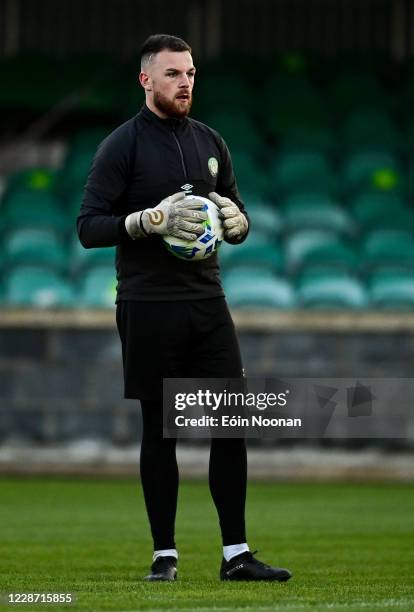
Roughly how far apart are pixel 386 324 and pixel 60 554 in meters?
5.24

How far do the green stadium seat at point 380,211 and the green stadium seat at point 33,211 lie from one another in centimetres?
244

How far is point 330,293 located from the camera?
1126 centimetres

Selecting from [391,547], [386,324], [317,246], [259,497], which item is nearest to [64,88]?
[317,246]

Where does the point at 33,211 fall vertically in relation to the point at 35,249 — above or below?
Result: above

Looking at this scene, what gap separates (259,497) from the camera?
947 centimetres

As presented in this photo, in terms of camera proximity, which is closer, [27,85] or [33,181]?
[33,181]

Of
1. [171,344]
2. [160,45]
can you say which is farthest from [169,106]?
[171,344]

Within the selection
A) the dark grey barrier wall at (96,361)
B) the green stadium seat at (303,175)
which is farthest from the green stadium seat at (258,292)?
the green stadium seat at (303,175)

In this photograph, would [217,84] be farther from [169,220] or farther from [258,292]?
[169,220]

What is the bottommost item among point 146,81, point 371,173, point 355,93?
point 146,81

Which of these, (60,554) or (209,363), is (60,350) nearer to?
(60,554)

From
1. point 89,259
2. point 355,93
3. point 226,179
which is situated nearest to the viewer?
point 226,179

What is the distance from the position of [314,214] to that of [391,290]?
1210 millimetres

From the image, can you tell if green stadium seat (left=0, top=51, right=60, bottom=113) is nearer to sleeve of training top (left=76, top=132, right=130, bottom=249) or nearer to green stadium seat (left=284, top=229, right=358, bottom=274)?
green stadium seat (left=284, top=229, right=358, bottom=274)
